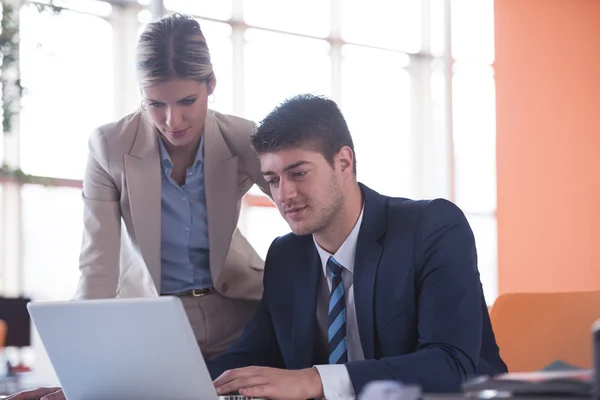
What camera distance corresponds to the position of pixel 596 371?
871 mm

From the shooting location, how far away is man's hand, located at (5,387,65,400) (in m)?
1.75

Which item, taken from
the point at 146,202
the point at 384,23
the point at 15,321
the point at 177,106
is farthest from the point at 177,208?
the point at 384,23

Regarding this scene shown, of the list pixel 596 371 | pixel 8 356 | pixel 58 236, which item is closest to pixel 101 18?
pixel 58 236

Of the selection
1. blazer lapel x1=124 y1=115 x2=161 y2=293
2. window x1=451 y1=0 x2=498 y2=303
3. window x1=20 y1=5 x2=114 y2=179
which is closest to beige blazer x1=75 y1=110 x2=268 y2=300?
blazer lapel x1=124 y1=115 x2=161 y2=293

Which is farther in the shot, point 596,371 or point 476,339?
point 476,339

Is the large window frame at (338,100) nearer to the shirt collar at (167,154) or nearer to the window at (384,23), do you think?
the window at (384,23)

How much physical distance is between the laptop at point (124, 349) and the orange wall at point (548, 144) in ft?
21.8

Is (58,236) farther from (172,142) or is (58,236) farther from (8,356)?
(172,142)

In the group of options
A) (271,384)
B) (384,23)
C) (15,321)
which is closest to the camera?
(271,384)

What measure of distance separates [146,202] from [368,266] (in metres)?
0.63

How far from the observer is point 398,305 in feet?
6.70

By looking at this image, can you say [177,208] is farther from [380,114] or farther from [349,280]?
[380,114]

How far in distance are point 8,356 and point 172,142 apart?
12.9 ft

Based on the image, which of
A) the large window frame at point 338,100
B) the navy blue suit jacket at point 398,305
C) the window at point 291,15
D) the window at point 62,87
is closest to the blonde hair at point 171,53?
the navy blue suit jacket at point 398,305
